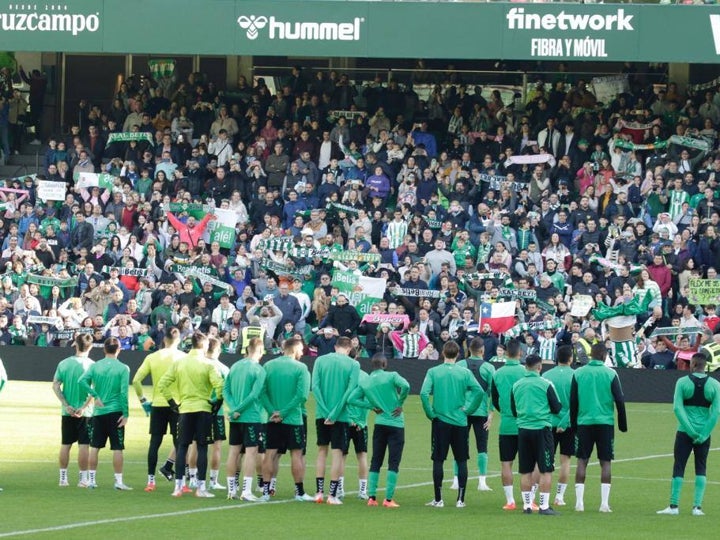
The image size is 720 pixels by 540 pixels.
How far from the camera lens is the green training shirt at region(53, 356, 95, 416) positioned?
57.4 ft

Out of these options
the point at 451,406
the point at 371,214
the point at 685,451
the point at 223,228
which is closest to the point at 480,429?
the point at 451,406

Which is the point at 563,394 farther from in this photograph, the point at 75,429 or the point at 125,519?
the point at 75,429

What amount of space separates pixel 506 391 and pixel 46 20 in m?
22.3

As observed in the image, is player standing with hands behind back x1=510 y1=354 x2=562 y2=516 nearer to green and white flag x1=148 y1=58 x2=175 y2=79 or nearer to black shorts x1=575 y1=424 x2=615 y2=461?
black shorts x1=575 y1=424 x2=615 y2=461

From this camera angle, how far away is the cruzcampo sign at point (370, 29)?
114 ft

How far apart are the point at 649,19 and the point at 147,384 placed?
45.4ft

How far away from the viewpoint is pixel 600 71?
39094mm

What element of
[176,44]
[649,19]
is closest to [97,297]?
[176,44]

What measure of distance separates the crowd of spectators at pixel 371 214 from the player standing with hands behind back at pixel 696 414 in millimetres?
13044

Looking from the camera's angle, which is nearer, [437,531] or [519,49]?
[437,531]

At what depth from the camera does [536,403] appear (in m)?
15.9

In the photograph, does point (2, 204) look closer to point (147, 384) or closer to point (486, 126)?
point (147, 384)

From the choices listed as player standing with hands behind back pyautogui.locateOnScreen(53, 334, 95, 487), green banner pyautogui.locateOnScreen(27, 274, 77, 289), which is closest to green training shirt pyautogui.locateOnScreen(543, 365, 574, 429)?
player standing with hands behind back pyautogui.locateOnScreen(53, 334, 95, 487)

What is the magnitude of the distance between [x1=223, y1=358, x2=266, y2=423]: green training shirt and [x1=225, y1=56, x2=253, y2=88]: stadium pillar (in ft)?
82.5
